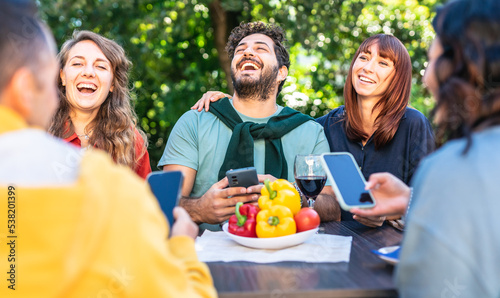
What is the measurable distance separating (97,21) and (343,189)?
5.35m

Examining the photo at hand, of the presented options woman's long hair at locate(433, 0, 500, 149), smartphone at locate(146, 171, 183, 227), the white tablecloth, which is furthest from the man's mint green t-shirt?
woman's long hair at locate(433, 0, 500, 149)

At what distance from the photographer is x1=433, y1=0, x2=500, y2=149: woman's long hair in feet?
4.30

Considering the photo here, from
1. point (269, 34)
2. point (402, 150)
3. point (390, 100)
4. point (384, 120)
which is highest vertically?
point (269, 34)

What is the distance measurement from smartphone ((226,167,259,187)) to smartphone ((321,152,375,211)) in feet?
1.84

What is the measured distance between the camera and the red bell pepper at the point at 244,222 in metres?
2.11

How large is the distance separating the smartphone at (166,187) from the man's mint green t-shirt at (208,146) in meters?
1.53

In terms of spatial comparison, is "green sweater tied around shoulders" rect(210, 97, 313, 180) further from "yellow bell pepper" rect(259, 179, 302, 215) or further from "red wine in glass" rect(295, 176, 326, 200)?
"yellow bell pepper" rect(259, 179, 302, 215)

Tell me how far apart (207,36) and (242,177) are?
5190mm

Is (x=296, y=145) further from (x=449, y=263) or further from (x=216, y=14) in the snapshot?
(x=216, y=14)

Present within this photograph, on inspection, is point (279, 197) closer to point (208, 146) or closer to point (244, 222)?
point (244, 222)

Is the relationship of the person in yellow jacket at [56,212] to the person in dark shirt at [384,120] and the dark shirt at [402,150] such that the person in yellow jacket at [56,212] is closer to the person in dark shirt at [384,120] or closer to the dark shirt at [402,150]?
the person in dark shirt at [384,120]

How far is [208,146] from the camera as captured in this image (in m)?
3.29

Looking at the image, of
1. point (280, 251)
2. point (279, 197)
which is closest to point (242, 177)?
point (279, 197)

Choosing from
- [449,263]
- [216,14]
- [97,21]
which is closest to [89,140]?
[449,263]
